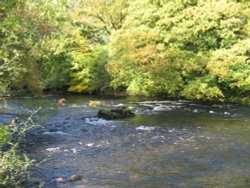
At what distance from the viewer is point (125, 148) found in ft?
60.7

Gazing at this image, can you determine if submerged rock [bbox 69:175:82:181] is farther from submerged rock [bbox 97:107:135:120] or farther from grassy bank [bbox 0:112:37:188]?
submerged rock [bbox 97:107:135:120]

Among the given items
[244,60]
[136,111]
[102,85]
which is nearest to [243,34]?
[244,60]

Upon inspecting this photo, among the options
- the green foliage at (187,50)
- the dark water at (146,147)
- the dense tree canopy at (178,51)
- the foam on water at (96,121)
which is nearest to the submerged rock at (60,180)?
the dark water at (146,147)

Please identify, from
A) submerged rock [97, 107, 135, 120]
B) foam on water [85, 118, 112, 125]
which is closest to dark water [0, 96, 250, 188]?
foam on water [85, 118, 112, 125]

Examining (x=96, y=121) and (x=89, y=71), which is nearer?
(x=96, y=121)

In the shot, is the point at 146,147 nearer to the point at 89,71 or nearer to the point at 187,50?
the point at 187,50

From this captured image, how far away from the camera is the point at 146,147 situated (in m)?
18.7

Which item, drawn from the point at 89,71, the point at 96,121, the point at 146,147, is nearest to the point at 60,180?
the point at 146,147

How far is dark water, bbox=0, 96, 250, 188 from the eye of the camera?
14.0 meters

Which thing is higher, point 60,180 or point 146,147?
point 60,180

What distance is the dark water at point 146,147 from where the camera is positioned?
46.0ft

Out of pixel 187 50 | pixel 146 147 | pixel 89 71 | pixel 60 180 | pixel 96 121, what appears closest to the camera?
pixel 60 180

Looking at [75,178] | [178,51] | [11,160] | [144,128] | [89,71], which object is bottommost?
[144,128]

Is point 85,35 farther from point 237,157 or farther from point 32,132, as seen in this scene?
point 237,157
